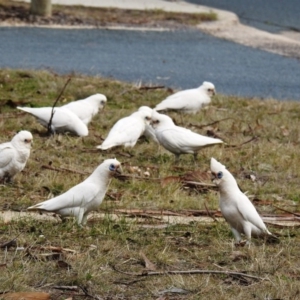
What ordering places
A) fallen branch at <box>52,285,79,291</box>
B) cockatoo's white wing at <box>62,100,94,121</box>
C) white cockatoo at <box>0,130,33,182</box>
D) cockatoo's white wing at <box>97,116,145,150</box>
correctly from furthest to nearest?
cockatoo's white wing at <box>62,100,94,121</box> → cockatoo's white wing at <box>97,116,145,150</box> → white cockatoo at <box>0,130,33,182</box> → fallen branch at <box>52,285,79,291</box>

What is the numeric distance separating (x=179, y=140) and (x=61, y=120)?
50.5 inches

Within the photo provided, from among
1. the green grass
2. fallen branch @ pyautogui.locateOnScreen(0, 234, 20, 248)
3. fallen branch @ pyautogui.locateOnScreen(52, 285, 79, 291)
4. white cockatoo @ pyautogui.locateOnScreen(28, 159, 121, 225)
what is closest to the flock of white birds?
white cockatoo @ pyautogui.locateOnScreen(28, 159, 121, 225)

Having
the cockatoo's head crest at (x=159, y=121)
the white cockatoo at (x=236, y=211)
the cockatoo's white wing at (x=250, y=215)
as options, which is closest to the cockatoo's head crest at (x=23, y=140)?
the cockatoo's head crest at (x=159, y=121)

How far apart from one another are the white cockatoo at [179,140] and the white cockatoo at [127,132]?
0.28 metres

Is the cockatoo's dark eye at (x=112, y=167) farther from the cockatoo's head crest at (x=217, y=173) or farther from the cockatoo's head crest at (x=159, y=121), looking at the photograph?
the cockatoo's head crest at (x=159, y=121)

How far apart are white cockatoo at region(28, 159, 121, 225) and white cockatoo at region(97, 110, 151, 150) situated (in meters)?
2.29

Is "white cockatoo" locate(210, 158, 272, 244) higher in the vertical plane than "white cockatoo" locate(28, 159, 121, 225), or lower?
higher

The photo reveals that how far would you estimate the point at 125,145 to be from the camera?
8688mm

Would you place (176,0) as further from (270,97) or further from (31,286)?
(31,286)

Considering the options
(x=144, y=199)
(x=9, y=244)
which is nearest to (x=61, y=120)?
(x=144, y=199)

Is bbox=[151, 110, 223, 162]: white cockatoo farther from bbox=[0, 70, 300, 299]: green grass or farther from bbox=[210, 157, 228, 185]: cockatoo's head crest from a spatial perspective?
bbox=[210, 157, 228, 185]: cockatoo's head crest

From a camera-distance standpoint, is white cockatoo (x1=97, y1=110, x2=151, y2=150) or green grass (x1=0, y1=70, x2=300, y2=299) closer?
green grass (x1=0, y1=70, x2=300, y2=299)

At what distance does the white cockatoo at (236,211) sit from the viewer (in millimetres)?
5867

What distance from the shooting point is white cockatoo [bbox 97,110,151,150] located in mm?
8570
